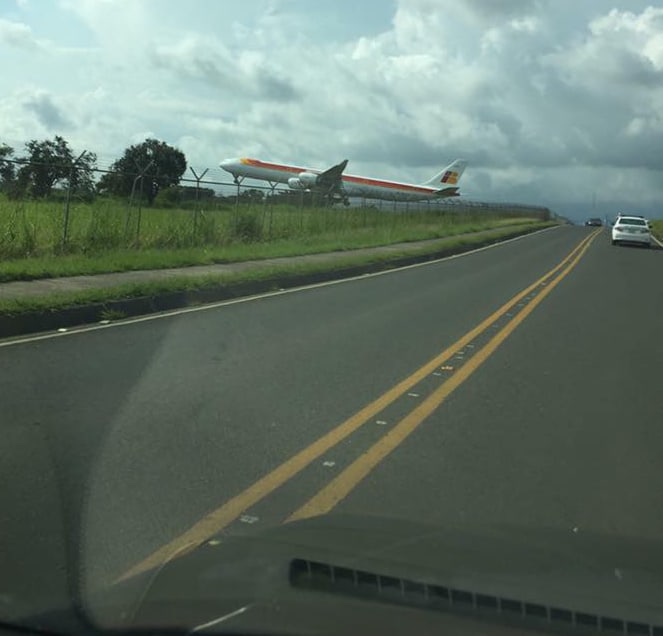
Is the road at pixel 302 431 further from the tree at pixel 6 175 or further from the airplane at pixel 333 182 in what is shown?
the airplane at pixel 333 182

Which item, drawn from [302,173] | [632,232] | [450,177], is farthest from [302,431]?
[450,177]

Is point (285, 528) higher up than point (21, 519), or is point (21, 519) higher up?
point (285, 528)

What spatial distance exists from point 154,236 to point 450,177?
57080mm

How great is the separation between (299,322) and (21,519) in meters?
7.20

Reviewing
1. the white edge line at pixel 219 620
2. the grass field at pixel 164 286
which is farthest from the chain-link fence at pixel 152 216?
the white edge line at pixel 219 620

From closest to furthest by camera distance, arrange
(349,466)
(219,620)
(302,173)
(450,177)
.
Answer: (219,620)
(349,466)
(302,173)
(450,177)

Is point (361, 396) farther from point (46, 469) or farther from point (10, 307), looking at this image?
point (10, 307)

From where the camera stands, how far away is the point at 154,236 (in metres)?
20.2

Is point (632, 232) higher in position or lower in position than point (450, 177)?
lower

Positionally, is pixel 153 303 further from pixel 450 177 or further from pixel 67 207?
pixel 450 177

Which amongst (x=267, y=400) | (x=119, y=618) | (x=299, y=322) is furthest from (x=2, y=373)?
(x=119, y=618)

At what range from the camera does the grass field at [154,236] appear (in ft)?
50.9

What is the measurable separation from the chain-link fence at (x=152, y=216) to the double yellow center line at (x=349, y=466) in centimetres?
1014

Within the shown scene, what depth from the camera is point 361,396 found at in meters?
6.99
